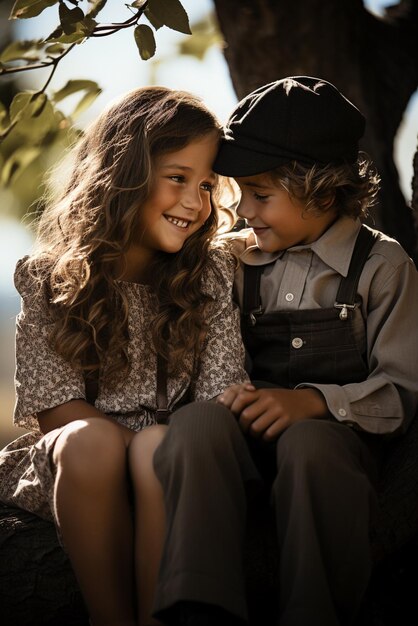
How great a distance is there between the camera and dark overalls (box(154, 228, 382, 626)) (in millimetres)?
1975

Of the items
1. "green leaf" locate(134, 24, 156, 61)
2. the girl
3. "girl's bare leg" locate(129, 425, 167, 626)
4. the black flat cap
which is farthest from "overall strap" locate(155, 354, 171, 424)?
"green leaf" locate(134, 24, 156, 61)

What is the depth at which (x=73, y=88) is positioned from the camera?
3.17 m

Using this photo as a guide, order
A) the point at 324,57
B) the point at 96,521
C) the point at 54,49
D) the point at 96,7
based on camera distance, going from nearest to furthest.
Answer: the point at 96,521 < the point at 96,7 < the point at 54,49 < the point at 324,57

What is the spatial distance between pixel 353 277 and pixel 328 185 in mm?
285

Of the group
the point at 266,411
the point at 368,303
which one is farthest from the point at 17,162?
the point at 266,411

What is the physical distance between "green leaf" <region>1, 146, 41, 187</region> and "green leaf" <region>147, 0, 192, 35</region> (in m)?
1.07

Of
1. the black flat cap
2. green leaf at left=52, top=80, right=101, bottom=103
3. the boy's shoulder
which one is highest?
green leaf at left=52, top=80, right=101, bottom=103

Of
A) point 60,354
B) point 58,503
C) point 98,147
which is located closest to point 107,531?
point 58,503

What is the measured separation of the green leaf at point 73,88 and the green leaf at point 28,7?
77 centimetres

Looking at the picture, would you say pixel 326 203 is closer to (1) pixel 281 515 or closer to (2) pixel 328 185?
(2) pixel 328 185

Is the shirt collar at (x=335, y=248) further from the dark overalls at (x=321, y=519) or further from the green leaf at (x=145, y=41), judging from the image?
the green leaf at (x=145, y=41)

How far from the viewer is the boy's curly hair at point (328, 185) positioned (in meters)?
2.70

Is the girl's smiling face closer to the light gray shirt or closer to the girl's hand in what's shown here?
the light gray shirt

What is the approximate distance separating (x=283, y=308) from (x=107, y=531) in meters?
0.92
